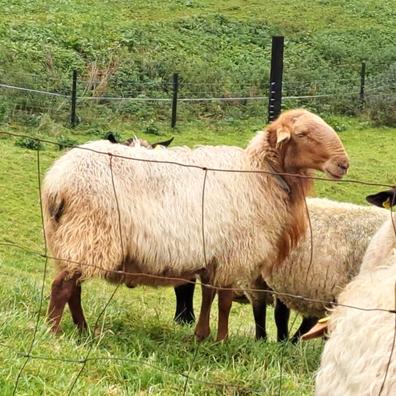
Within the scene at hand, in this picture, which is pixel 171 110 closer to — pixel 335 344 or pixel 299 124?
pixel 299 124

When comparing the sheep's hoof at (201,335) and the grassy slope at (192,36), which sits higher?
the grassy slope at (192,36)

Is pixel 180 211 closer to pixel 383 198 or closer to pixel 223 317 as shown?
pixel 223 317

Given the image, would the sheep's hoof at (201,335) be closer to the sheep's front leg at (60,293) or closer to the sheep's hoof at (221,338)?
the sheep's hoof at (221,338)

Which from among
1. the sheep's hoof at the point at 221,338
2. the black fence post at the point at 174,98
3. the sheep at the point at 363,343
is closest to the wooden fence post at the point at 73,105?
the black fence post at the point at 174,98

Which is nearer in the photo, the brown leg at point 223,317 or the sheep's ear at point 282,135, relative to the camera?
the brown leg at point 223,317

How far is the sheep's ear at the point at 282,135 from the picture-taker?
722cm

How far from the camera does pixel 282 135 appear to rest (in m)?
7.25

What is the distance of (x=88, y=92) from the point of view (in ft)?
64.6

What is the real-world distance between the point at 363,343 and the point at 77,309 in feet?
11.5

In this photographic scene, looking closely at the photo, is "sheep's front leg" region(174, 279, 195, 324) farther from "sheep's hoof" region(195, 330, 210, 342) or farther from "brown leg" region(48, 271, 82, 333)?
"brown leg" region(48, 271, 82, 333)

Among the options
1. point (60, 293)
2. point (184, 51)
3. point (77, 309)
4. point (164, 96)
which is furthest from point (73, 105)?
point (60, 293)

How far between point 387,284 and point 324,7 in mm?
27546

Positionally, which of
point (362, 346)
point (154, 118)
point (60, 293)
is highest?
point (362, 346)

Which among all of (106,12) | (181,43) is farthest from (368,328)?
(106,12)
